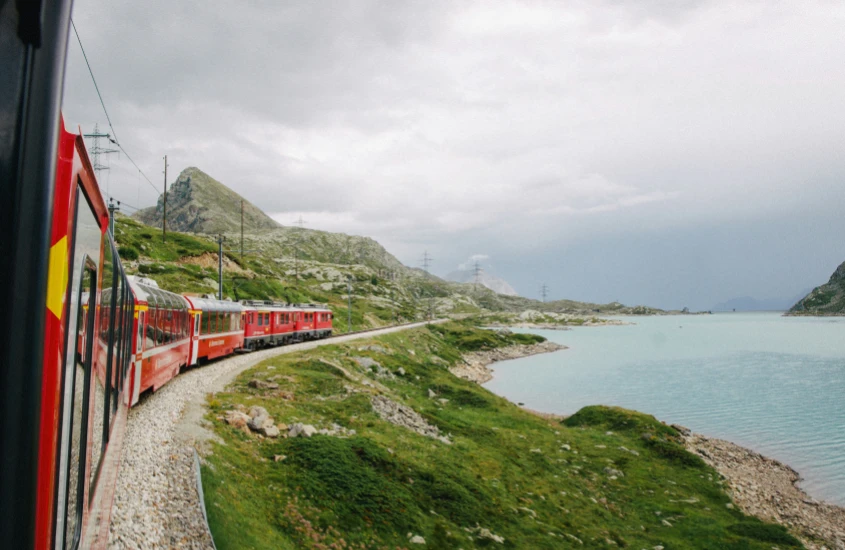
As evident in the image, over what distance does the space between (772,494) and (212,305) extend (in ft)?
103

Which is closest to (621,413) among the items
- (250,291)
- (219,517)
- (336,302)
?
(219,517)

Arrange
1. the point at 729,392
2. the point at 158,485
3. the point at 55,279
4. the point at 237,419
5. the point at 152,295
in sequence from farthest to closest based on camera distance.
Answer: the point at 729,392 → the point at 152,295 → the point at 237,419 → the point at 158,485 → the point at 55,279

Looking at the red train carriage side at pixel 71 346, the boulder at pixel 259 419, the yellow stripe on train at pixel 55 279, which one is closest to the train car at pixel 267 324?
the boulder at pixel 259 419

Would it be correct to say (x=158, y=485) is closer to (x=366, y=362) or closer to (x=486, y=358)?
(x=366, y=362)

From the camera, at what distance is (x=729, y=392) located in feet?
174

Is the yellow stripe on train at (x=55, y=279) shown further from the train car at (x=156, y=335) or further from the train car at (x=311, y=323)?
the train car at (x=311, y=323)

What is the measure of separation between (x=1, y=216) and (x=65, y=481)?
2409 millimetres

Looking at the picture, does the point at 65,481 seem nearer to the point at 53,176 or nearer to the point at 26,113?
the point at 53,176

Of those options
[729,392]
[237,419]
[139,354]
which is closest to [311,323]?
[237,419]

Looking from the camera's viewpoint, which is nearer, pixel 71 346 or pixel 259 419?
pixel 71 346

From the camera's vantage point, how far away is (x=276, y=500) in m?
13.6

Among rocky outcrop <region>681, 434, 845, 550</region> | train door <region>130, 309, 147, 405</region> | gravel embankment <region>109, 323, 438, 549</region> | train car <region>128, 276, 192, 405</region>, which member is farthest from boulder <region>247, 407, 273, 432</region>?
rocky outcrop <region>681, 434, 845, 550</region>

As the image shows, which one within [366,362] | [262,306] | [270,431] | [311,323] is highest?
[262,306]

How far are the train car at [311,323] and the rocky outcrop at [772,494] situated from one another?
3441 cm
